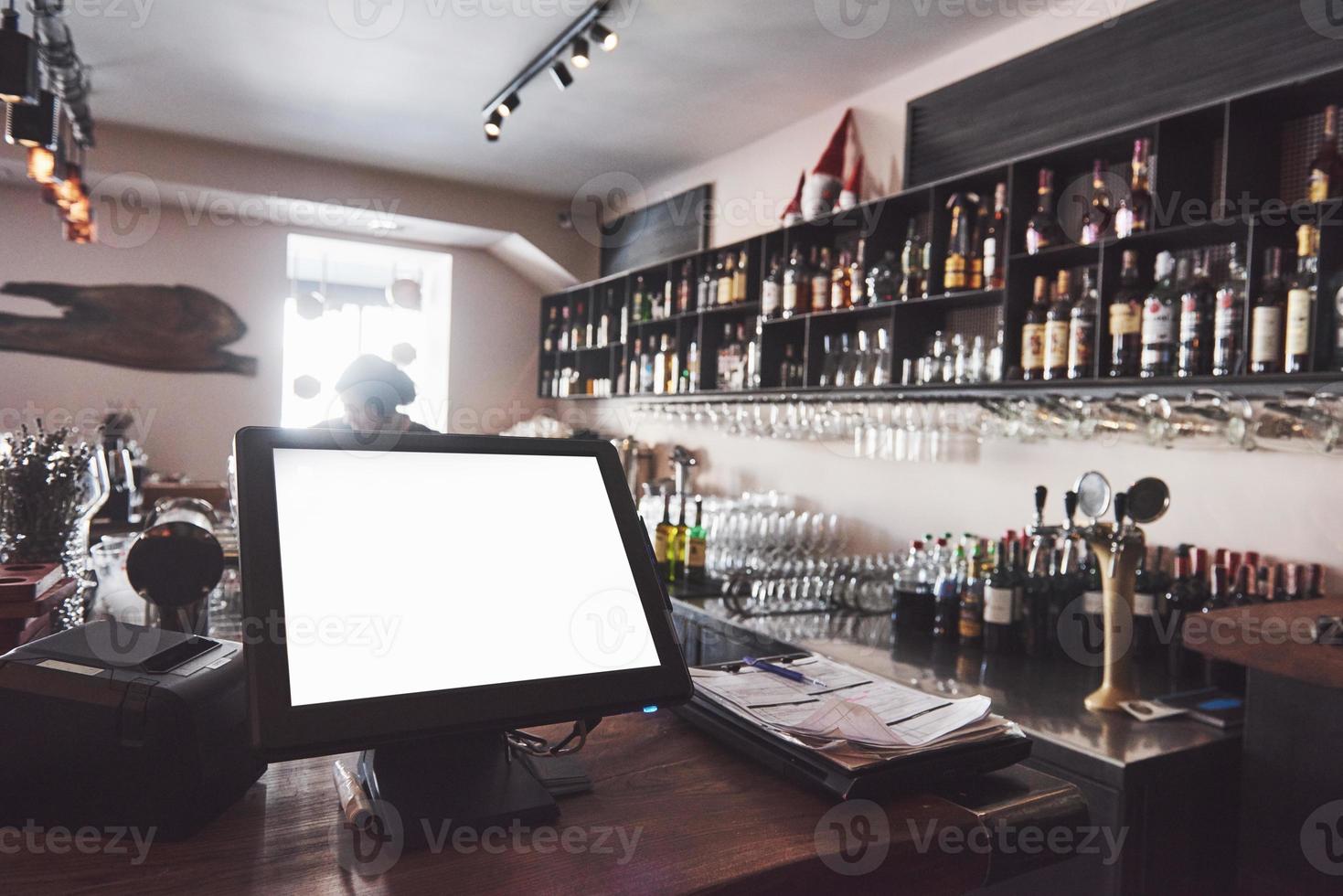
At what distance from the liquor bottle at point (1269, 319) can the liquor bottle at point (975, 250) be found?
0.91 metres

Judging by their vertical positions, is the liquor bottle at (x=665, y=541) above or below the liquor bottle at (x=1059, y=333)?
below

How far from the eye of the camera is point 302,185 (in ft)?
17.4

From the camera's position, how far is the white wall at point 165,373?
5090 mm

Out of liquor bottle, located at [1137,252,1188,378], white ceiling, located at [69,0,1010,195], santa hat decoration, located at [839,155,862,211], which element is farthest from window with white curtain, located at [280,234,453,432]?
liquor bottle, located at [1137,252,1188,378]

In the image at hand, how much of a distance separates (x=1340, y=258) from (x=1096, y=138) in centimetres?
74

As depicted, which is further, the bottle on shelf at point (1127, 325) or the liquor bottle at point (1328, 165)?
the bottle on shelf at point (1127, 325)

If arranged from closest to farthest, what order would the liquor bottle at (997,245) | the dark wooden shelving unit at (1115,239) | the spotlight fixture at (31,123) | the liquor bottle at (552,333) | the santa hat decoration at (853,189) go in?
the dark wooden shelving unit at (1115,239) → the spotlight fixture at (31,123) → the liquor bottle at (997,245) → the santa hat decoration at (853,189) → the liquor bottle at (552,333)

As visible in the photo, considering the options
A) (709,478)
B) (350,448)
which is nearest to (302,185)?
(709,478)

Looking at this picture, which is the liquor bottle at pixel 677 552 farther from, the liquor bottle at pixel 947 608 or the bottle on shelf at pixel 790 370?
the liquor bottle at pixel 947 608

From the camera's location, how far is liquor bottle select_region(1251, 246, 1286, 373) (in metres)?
2.06

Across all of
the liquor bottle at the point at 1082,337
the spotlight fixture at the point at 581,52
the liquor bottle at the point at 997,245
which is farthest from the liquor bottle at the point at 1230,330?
the spotlight fixture at the point at 581,52

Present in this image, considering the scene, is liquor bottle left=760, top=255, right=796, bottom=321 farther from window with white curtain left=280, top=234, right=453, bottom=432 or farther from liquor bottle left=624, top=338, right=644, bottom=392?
window with white curtain left=280, top=234, right=453, bottom=432

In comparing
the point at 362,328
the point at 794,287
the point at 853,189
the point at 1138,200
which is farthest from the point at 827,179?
the point at 362,328

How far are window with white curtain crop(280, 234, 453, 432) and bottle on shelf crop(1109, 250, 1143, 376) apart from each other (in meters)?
4.47
